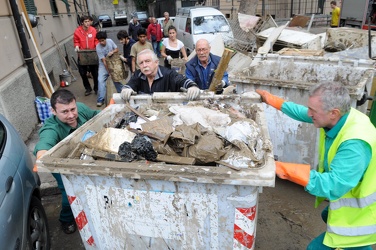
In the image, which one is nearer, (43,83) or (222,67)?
(222,67)

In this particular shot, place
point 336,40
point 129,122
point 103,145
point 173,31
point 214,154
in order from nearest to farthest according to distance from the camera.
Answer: point 214,154 < point 103,145 < point 129,122 < point 336,40 < point 173,31

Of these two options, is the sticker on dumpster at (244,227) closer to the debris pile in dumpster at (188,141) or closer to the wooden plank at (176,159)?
the debris pile in dumpster at (188,141)

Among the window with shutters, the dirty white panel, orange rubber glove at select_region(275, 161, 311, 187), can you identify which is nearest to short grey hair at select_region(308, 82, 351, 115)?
orange rubber glove at select_region(275, 161, 311, 187)

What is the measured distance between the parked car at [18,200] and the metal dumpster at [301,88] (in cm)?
234

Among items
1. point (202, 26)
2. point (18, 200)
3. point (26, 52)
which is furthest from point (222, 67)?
point (202, 26)

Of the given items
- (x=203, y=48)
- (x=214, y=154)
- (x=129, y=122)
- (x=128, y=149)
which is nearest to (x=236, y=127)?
(x=214, y=154)

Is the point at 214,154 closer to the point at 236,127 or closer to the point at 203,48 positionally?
the point at 236,127

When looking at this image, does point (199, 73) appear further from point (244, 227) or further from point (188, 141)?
point (244, 227)

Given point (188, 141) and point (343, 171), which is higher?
point (188, 141)

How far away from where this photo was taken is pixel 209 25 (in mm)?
10328

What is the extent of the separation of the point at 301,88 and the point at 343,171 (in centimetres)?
170

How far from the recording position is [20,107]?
5102 mm

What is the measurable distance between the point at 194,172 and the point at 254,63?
116 inches

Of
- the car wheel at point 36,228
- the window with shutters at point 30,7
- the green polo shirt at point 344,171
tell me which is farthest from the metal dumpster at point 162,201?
the window with shutters at point 30,7
